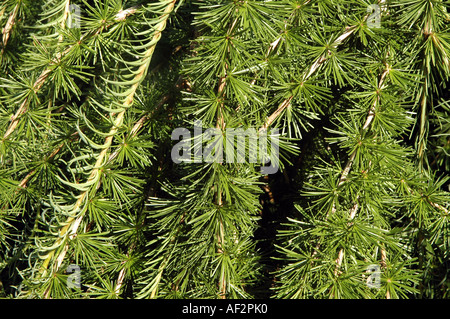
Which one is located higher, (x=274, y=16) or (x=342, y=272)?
(x=274, y=16)

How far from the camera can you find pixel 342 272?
17.9 inches

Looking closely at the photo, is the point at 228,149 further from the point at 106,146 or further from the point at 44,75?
the point at 44,75

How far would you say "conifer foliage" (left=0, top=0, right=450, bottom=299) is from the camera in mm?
431

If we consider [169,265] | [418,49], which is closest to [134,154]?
[169,265]

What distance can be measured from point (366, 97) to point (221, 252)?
236 mm

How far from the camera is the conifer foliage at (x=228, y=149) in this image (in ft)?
1.42

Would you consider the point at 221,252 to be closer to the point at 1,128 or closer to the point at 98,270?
the point at 98,270

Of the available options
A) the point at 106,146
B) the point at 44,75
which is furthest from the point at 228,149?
the point at 44,75

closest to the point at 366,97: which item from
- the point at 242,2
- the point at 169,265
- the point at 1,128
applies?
the point at 242,2

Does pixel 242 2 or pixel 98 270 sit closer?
pixel 242 2

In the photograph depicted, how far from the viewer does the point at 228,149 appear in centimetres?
42

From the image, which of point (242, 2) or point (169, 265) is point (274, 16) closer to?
point (242, 2)

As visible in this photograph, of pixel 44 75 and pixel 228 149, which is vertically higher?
pixel 44 75
